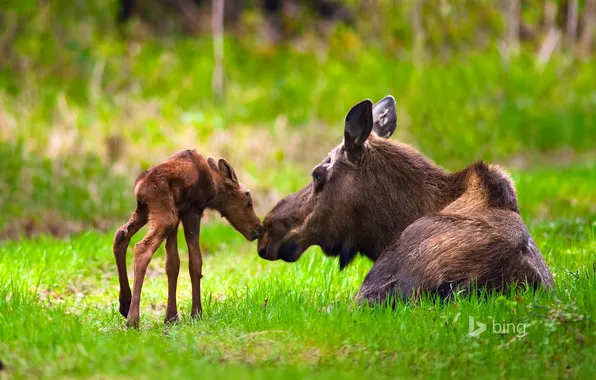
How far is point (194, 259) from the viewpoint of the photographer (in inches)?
263

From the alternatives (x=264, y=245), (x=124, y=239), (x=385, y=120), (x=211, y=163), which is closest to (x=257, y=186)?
(x=385, y=120)

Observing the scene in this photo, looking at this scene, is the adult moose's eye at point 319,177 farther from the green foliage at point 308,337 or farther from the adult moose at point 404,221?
the green foliage at point 308,337

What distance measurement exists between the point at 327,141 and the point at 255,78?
337 centimetres

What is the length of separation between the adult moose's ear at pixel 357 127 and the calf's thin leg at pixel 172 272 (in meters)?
1.53

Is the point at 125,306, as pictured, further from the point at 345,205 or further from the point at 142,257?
the point at 345,205

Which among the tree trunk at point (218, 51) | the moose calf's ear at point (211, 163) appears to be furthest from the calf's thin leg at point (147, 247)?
the tree trunk at point (218, 51)

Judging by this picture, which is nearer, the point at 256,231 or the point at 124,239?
the point at 124,239

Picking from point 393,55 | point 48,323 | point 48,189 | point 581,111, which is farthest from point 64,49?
point 48,323

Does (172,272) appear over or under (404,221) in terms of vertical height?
under

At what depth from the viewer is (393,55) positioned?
1903cm

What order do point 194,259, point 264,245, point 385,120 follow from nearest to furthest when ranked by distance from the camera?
point 194,259 → point 264,245 → point 385,120

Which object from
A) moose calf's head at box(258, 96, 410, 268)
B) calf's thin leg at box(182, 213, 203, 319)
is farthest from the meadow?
moose calf's head at box(258, 96, 410, 268)

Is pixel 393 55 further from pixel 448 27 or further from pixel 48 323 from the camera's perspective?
pixel 48 323

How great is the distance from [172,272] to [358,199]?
1.57m
